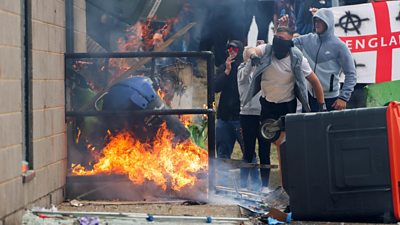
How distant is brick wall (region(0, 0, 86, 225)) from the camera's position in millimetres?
5969

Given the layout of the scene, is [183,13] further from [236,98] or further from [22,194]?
[22,194]

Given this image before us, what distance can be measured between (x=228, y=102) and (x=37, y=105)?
385 centimetres

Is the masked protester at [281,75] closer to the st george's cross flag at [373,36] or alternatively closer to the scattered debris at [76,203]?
the scattered debris at [76,203]

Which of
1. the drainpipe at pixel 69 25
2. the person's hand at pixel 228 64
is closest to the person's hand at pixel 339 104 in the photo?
the person's hand at pixel 228 64

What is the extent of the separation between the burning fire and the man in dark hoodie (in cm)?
217

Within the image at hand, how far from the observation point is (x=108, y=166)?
7996 millimetres

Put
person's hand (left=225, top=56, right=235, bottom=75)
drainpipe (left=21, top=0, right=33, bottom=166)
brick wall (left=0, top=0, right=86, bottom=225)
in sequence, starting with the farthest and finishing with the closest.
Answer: person's hand (left=225, top=56, right=235, bottom=75) → drainpipe (left=21, top=0, right=33, bottom=166) → brick wall (left=0, top=0, right=86, bottom=225)

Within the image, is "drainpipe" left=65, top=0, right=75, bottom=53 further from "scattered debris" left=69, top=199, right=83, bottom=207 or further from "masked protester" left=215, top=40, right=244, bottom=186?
"masked protester" left=215, top=40, right=244, bottom=186

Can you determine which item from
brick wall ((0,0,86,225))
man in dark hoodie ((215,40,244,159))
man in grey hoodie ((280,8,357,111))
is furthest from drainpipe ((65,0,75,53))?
man in grey hoodie ((280,8,357,111))

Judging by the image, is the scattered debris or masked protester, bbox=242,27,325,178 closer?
the scattered debris

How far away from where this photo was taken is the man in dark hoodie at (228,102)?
10.2m

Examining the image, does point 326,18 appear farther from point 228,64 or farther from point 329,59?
point 228,64

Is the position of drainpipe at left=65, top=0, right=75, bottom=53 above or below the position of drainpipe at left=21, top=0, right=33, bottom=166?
above

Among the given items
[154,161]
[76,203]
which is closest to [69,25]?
[154,161]
